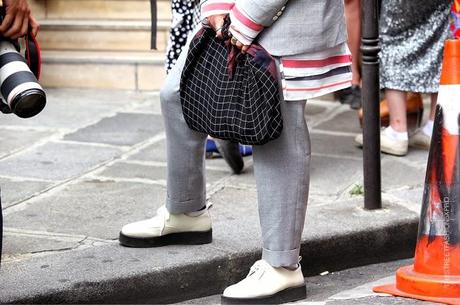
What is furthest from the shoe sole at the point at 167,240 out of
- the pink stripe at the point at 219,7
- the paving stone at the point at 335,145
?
the paving stone at the point at 335,145

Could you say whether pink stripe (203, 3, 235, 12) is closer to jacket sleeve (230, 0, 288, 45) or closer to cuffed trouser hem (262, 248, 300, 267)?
jacket sleeve (230, 0, 288, 45)

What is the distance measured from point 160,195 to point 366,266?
3.67 feet

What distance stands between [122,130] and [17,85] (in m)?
3.16

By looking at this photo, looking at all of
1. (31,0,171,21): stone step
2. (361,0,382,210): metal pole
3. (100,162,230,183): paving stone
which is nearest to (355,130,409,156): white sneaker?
(100,162,230,183): paving stone

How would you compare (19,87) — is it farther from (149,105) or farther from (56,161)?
(149,105)

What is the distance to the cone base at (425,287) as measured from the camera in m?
3.82

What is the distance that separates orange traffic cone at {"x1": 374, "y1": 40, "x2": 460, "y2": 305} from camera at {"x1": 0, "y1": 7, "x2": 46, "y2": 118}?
1539 millimetres

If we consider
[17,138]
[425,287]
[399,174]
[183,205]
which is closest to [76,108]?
[17,138]

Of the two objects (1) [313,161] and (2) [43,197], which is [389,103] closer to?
(1) [313,161]

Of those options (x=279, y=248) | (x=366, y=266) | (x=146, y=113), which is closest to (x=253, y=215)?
(x=366, y=266)

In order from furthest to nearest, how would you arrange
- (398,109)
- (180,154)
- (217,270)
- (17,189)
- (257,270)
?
(398,109) < (17,189) < (217,270) < (180,154) < (257,270)

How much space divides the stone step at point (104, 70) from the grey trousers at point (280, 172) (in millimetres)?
3614

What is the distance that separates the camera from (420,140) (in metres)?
6.01

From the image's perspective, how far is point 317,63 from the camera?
12.1 ft
